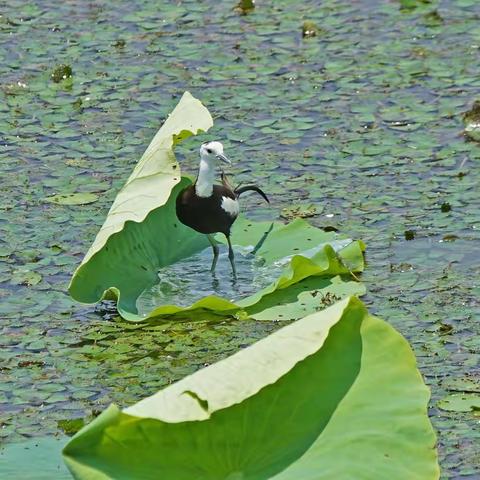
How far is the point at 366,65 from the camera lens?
8.09m

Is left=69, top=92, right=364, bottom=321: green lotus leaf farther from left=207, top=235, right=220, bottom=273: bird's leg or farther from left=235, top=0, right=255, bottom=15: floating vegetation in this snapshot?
left=235, top=0, right=255, bottom=15: floating vegetation

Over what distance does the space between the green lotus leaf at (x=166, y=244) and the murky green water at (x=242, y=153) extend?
14cm

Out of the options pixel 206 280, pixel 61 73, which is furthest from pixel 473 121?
pixel 61 73

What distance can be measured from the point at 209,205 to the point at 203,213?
4cm

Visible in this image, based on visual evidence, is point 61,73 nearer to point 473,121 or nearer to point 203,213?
point 473,121

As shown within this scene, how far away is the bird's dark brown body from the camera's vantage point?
5898mm

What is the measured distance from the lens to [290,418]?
11.8 ft

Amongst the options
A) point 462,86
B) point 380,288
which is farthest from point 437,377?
point 462,86

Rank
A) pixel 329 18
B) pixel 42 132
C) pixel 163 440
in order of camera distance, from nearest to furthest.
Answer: pixel 163 440 < pixel 42 132 < pixel 329 18

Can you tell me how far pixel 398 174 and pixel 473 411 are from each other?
2277mm

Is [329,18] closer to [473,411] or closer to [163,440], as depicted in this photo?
[473,411]

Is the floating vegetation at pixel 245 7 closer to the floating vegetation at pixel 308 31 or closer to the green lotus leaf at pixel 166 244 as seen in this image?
the floating vegetation at pixel 308 31

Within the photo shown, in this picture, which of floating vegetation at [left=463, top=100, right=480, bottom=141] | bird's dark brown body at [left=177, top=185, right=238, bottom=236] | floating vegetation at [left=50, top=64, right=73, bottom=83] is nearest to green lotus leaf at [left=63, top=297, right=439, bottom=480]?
bird's dark brown body at [left=177, top=185, right=238, bottom=236]

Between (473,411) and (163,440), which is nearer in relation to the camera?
(163,440)
